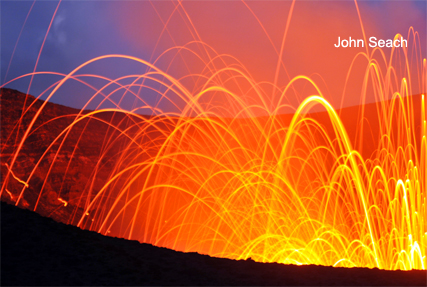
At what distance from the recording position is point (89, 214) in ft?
134

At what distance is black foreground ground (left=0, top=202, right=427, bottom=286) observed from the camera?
25.3 feet

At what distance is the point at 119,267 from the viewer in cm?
834

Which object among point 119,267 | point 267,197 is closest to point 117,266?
point 119,267

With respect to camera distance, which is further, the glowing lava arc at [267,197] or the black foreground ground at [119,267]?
the glowing lava arc at [267,197]

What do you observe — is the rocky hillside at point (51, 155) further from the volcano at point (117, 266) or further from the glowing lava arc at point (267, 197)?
the volcano at point (117, 266)

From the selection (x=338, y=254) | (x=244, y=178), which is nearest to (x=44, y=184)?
(x=244, y=178)

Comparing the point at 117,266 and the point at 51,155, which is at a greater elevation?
the point at 51,155

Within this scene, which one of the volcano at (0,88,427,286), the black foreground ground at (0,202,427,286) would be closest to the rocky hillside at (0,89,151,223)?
the volcano at (0,88,427,286)

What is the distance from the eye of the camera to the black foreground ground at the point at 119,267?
771 centimetres

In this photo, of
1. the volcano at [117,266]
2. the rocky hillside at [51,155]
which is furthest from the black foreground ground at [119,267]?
the rocky hillside at [51,155]

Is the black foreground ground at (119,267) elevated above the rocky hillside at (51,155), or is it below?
below

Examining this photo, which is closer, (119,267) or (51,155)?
(119,267)

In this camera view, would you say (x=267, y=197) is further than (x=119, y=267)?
Yes

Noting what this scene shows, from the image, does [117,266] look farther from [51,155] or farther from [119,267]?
[51,155]
